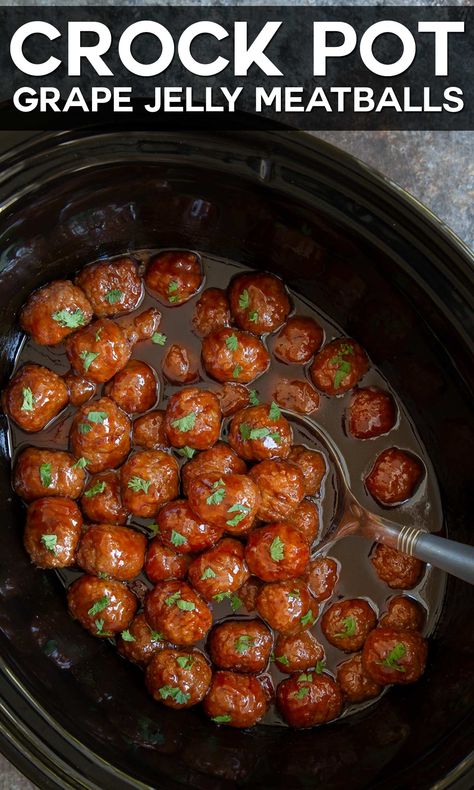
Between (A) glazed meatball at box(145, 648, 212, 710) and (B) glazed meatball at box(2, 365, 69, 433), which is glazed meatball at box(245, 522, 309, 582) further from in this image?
(B) glazed meatball at box(2, 365, 69, 433)

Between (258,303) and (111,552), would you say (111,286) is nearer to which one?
(258,303)

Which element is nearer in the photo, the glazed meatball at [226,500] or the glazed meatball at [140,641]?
the glazed meatball at [226,500]

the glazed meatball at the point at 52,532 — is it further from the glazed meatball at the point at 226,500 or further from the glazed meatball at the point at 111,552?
the glazed meatball at the point at 226,500

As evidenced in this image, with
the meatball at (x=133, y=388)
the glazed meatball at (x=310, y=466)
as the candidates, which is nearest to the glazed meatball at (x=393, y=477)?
the glazed meatball at (x=310, y=466)

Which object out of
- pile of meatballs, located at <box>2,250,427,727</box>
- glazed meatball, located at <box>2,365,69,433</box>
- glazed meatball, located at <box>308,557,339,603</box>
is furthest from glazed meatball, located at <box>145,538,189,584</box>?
glazed meatball, located at <box>2,365,69,433</box>

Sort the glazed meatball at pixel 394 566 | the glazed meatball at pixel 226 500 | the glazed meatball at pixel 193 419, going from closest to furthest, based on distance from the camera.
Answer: the glazed meatball at pixel 226 500, the glazed meatball at pixel 193 419, the glazed meatball at pixel 394 566

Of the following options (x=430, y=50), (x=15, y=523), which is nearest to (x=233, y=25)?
(x=430, y=50)

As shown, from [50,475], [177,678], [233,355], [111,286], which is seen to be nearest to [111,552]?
[50,475]

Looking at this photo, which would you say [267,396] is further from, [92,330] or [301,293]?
[92,330]
